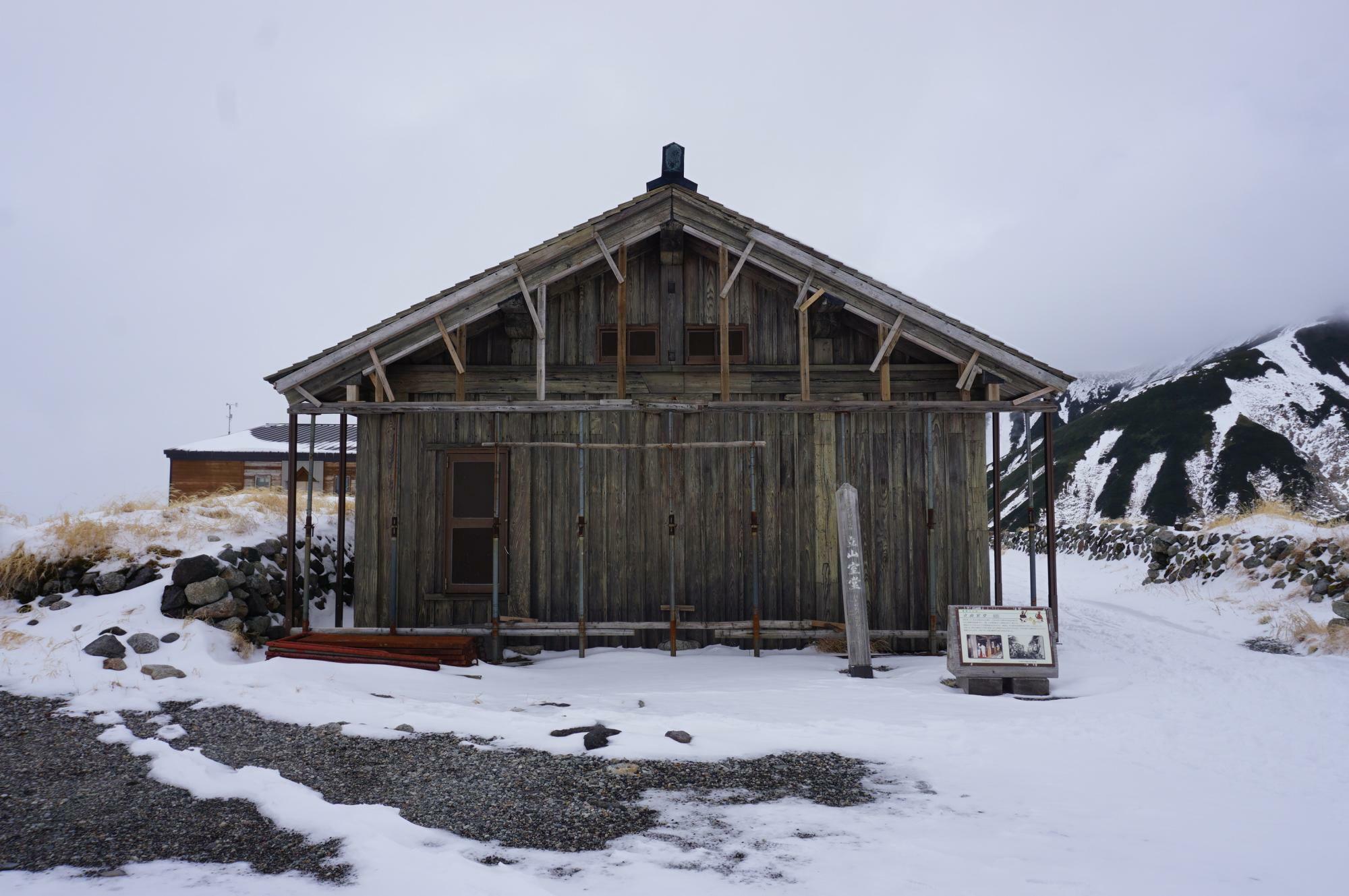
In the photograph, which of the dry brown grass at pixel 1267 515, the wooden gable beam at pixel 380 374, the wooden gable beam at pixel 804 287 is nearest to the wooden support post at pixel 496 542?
the wooden gable beam at pixel 380 374

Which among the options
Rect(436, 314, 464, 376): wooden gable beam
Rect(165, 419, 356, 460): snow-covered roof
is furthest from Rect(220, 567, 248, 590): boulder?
Rect(165, 419, 356, 460): snow-covered roof

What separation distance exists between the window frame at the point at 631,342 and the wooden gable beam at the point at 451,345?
6.11ft

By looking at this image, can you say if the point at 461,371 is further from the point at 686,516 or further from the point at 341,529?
the point at 686,516

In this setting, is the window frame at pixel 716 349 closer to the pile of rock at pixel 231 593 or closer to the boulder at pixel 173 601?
the pile of rock at pixel 231 593

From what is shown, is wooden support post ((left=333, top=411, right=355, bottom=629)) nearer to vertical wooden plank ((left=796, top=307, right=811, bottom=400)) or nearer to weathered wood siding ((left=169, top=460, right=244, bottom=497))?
vertical wooden plank ((left=796, top=307, right=811, bottom=400))

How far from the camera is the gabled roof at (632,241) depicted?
984cm

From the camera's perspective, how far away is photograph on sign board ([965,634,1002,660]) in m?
7.98

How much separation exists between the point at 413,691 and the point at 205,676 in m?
2.16

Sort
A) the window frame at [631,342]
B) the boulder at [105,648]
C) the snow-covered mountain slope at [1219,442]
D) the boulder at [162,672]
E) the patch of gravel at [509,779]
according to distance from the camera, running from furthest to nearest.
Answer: the snow-covered mountain slope at [1219,442], the window frame at [631,342], the boulder at [105,648], the boulder at [162,672], the patch of gravel at [509,779]

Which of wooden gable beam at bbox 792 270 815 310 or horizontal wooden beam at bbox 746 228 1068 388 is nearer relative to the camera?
horizontal wooden beam at bbox 746 228 1068 388

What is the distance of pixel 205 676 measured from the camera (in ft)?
25.9

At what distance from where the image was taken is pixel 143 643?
8.73 m

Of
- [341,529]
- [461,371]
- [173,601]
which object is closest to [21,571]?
[173,601]

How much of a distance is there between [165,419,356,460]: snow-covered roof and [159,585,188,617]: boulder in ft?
53.6
